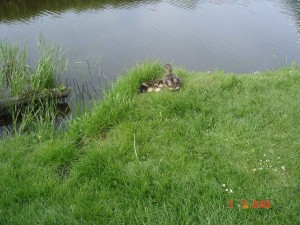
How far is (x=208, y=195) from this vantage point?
376cm

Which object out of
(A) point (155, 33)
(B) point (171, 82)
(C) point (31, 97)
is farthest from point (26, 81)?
(A) point (155, 33)

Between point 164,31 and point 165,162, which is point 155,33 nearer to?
point 164,31

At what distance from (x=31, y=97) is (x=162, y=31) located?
683 cm

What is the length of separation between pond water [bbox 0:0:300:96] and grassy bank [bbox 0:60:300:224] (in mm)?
3678

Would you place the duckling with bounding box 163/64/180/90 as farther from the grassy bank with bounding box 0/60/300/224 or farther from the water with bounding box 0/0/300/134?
the water with bounding box 0/0/300/134

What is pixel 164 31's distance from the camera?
41.8 ft

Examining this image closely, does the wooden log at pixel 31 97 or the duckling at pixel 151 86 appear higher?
the duckling at pixel 151 86

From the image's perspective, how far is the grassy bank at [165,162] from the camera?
3652mm

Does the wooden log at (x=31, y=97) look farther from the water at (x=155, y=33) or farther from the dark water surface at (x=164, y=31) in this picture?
the dark water surface at (x=164, y=31)

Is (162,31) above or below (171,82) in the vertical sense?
below

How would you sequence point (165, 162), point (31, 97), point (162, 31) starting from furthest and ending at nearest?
point (162, 31), point (31, 97), point (165, 162)

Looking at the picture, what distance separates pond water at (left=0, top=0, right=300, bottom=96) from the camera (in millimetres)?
10357

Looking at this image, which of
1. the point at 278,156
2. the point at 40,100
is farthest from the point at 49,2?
the point at 278,156
